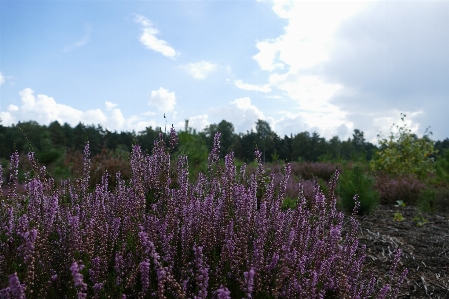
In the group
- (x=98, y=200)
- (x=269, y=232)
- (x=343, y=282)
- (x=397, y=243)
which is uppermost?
(x=98, y=200)

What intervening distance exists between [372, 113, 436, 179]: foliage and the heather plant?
12.3 metres

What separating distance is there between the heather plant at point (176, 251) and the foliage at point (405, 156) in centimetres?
1233

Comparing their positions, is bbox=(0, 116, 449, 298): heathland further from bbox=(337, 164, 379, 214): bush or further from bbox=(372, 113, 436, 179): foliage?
bbox=(372, 113, 436, 179): foliage

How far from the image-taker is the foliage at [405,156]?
1422cm

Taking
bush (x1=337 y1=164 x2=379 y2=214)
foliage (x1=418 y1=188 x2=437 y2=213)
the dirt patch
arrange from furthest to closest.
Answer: foliage (x1=418 y1=188 x2=437 y2=213) < bush (x1=337 y1=164 x2=379 y2=214) < the dirt patch

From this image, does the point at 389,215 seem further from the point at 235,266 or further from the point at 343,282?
the point at 235,266

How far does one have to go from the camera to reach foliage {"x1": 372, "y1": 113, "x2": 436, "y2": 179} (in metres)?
14.2

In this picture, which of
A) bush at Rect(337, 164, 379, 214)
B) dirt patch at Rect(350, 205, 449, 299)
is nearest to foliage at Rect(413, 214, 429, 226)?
dirt patch at Rect(350, 205, 449, 299)

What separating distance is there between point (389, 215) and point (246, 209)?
225 inches

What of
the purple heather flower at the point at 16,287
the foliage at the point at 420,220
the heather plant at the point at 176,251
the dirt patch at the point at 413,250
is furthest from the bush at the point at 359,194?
the purple heather flower at the point at 16,287

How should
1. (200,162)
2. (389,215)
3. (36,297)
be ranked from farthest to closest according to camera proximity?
(200,162) → (389,215) → (36,297)

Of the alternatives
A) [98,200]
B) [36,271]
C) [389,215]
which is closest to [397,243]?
[389,215]

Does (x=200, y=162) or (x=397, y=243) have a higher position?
(x=200, y=162)

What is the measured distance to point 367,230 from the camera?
5.59 meters
